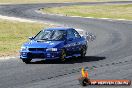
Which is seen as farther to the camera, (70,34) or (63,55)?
(70,34)

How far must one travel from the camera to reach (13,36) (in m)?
33.2

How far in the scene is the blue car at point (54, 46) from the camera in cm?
1933

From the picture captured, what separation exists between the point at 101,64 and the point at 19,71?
3.68m

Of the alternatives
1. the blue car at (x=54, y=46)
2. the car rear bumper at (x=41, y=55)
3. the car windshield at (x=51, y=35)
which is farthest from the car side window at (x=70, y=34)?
the car rear bumper at (x=41, y=55)

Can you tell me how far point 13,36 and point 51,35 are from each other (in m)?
13.0

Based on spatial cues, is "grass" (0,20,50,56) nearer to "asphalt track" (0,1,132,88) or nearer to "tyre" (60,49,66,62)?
"asphalt track" (0,1,132,88)

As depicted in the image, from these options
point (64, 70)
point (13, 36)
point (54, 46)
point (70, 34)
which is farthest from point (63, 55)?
point (13, 36)

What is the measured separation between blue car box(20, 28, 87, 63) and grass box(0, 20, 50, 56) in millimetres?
3324

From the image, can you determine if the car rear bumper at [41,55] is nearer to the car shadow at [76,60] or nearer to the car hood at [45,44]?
the car hood at [45,44]

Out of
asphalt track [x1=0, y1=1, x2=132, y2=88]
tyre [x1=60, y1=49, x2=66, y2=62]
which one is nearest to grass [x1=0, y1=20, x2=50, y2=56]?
asphalt track [x1=0, y1=1, x2=132, y2=88]

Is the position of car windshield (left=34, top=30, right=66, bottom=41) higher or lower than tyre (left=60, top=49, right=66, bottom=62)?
higher

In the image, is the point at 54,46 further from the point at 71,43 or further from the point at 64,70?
the point at 64,70

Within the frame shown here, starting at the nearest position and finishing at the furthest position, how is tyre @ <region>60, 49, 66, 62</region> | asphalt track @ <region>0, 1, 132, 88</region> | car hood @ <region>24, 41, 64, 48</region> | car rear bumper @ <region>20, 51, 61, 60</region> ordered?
asphalt track @ <region>0, 1, 132, 88</region> → car rear bumper @ <region>20, 51, 61, 60</region> → car hood @ <region>24, 41, 64, 48</region> → tyre @ <region>60, 49, 66, 62</region>

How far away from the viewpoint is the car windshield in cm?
2028
